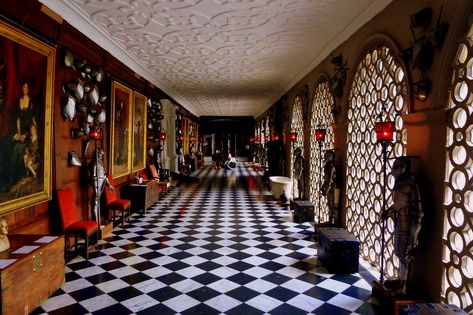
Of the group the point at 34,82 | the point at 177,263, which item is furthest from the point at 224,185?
the point at 34,82

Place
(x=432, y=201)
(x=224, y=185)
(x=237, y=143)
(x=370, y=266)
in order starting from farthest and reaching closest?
1. (x=237, y=143)
2. (x=224, y=185)
3. (x=370, y=266)
4. (x=432, y=201)

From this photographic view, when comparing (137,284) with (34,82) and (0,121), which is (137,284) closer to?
(0,121)

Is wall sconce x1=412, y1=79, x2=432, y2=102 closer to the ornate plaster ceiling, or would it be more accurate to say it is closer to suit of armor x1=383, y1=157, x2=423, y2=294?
suit of armor x1=383, y1=157, x2=423, y2=294

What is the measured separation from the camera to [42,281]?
13.3 ft

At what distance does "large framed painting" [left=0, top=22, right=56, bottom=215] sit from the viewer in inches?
167

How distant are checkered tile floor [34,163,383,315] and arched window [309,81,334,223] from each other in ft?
3.37

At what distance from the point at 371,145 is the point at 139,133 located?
687 centimetres

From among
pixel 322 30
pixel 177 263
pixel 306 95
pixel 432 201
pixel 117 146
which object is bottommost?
pixel 177 263

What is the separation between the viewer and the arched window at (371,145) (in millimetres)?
4824

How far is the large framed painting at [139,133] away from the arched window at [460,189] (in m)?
7.88

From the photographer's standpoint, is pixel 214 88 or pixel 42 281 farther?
pixel 214 88

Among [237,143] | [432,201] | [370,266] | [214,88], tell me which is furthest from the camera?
[237,143]

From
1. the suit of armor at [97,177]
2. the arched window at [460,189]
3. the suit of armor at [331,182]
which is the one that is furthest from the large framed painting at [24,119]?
the arched window at [460,189]

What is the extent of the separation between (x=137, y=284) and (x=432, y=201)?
3859mm
